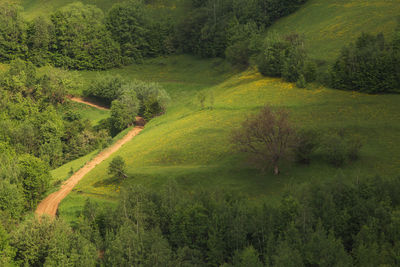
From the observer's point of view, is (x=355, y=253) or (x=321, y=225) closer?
(x=355, y=253)

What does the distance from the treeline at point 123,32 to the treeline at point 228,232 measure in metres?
88.8

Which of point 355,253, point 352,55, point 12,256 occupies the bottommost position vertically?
point 12,256

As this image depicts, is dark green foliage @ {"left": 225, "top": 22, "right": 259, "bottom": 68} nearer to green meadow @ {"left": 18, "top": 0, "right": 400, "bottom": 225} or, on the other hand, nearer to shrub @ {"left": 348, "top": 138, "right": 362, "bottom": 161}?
green meadow @ {"left": 18, "top": 0, "right": 400, "bottom": 225}

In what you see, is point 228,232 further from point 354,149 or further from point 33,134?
point 33,134

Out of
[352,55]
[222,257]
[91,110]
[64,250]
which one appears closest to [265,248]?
[222,257]

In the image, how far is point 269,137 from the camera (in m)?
58.8

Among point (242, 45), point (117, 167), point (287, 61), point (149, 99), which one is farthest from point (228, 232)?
point (242, 45)

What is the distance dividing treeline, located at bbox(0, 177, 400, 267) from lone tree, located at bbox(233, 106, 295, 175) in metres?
9.67

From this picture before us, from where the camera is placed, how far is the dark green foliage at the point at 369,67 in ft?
261

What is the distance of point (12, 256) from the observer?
4934cm

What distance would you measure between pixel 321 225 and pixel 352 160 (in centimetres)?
1858

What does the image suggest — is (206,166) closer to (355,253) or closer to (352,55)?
(355,253)

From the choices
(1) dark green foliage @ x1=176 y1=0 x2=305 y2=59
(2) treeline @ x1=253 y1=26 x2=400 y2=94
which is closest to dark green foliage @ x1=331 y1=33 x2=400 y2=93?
(2) treeline @ x1=253 y1=26 x2=400 y2=94

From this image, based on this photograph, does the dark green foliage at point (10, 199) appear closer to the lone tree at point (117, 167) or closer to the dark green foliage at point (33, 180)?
the dark green foliage at point (33, 180)
